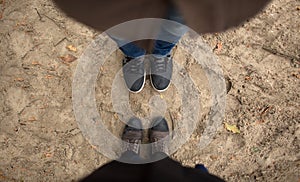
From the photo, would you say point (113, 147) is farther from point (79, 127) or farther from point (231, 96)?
point (231, 96)

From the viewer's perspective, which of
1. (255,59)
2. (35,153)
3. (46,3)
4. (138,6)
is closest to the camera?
(138,6)

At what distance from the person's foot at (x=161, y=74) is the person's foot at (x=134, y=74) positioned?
7 centimetres

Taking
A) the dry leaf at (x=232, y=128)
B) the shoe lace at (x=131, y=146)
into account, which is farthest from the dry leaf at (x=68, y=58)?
the dry leaf at (x=232, y=128)

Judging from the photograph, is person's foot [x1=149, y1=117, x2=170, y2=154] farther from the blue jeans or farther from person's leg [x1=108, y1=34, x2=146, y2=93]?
the blue jeans

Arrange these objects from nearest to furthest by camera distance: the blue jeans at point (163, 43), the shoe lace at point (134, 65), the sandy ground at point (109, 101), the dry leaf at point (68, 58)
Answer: the blue jeans at point (163, 43) < the sandy ground at point (109, 101) < the shoe lace at point (134, 65) < the dry leaf at point (68, 58)

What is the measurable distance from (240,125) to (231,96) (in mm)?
200

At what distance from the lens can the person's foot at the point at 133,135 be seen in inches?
81.5

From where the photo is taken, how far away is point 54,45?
231 cm

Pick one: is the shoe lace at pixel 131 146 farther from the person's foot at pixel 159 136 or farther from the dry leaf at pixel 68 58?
the dry leaf at pixel 68 58

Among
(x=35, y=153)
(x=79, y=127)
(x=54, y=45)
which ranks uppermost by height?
(x=54, y=45)

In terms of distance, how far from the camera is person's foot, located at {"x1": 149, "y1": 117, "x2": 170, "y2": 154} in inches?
81.2

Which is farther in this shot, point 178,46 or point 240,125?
point 178,46

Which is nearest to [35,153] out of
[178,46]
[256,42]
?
[178,46]

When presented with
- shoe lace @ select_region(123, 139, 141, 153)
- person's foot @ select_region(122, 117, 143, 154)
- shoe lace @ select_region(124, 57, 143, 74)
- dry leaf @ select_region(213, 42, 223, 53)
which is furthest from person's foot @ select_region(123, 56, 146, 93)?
dry leaf @ select_region(213, 42, 223, 53)
